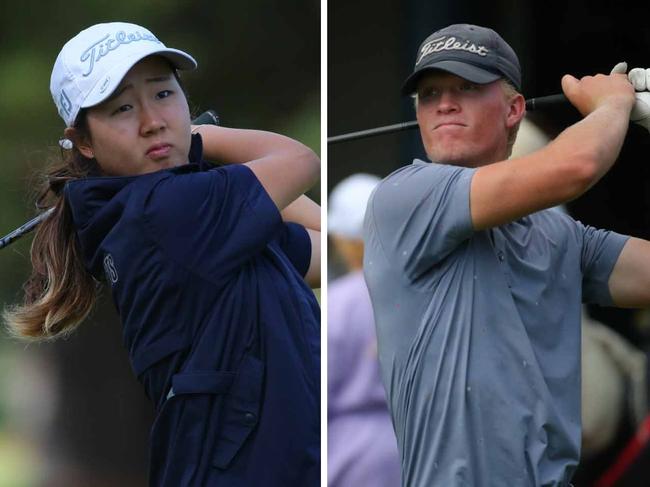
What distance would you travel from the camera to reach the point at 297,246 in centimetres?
290

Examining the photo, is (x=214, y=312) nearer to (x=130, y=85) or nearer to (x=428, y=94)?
(x=130, y=85)

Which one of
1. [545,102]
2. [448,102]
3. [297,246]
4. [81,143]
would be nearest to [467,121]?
[448,102]

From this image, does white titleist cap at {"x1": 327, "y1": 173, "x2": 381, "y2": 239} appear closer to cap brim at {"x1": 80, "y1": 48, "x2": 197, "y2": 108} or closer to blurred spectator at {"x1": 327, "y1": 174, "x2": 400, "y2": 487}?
blurred spectator at {"x1": 327, "y1": 174, "x2": 400, "y2": 487}

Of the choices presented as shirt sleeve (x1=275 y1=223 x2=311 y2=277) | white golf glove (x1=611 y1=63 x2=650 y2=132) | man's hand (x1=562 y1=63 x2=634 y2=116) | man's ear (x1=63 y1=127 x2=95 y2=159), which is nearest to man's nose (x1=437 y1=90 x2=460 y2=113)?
man's hand (x1=562 y1=63 x2=634 y2=116)

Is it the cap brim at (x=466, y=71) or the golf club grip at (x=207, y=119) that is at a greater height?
the cap brim at (x=466, y=71)

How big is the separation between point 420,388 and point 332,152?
2.17ft

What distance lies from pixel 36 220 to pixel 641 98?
135 centimetres


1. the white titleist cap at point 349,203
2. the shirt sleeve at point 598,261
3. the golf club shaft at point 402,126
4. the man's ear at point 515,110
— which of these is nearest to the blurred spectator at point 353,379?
the white titleist cap at point 349,203

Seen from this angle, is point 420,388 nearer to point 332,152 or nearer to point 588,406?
point 588,406

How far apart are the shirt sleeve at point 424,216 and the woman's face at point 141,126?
0.50 metres

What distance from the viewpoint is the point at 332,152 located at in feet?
9.58

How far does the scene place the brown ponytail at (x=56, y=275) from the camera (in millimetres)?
2930

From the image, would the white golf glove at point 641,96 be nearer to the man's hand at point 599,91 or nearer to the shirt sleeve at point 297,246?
the man's hand at point 599,91

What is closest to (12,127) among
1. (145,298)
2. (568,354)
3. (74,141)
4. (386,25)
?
(74,141)
